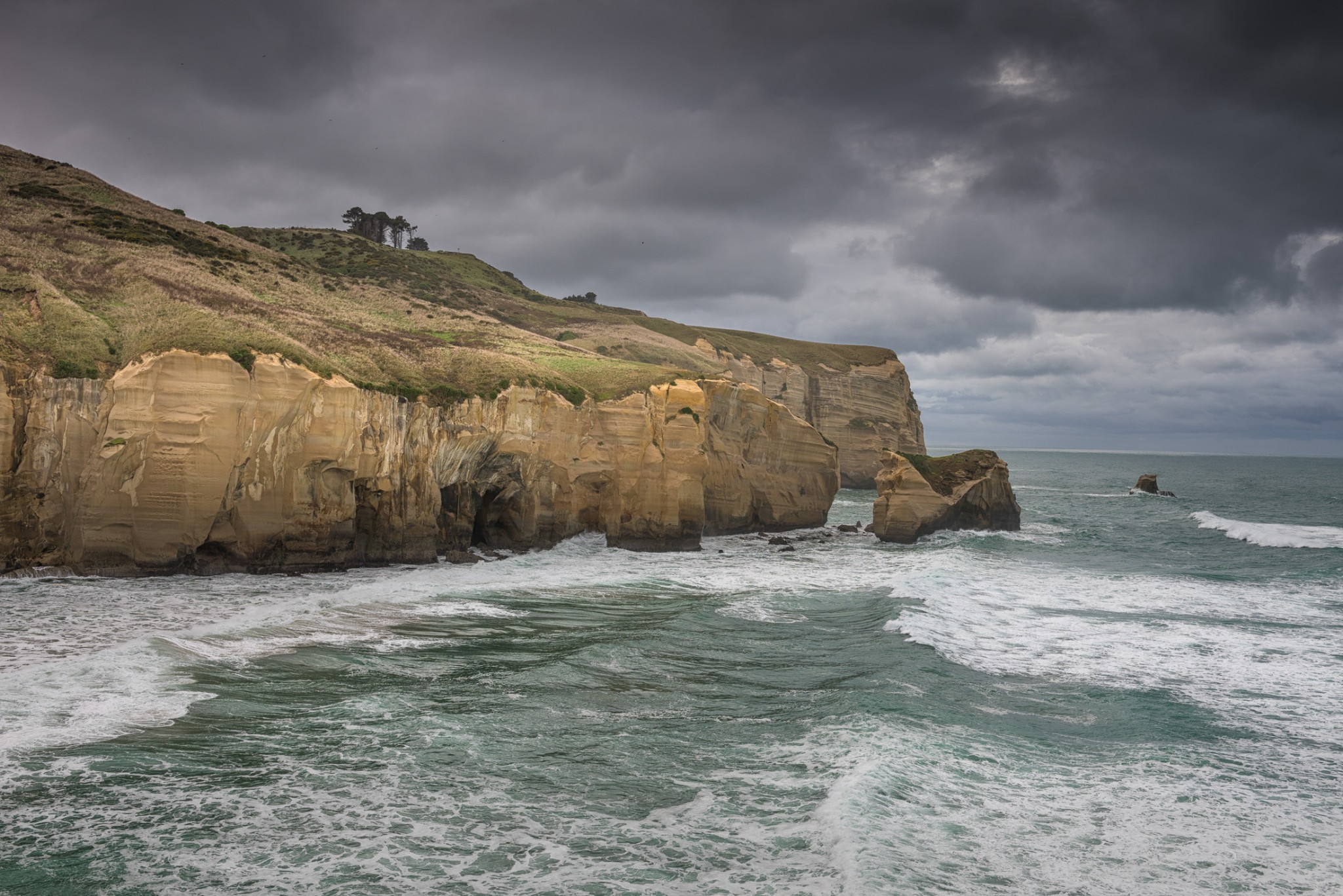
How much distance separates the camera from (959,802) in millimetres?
10352

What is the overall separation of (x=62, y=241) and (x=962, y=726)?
129ft

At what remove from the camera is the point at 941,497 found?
4153 centimetres

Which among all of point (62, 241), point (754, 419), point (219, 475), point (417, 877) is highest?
point (62, 241)

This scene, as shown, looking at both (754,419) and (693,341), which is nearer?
(754,419)

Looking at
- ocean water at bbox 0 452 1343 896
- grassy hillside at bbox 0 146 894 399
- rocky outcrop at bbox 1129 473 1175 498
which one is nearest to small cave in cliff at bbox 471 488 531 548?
grassy hillside at bbox 0 146 894 399

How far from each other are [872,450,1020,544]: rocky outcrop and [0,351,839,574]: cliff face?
1043 cm

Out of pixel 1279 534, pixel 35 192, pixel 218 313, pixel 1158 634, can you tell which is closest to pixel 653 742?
pixel 1158 634

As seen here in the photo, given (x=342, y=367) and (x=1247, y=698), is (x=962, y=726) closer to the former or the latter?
(x=1247, y=698)

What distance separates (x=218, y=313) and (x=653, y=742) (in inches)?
992

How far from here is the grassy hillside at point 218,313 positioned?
85.9 ft

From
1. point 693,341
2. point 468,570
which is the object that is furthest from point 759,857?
point 693,341

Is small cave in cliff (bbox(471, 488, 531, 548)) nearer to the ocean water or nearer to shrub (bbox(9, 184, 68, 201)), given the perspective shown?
the ocean water

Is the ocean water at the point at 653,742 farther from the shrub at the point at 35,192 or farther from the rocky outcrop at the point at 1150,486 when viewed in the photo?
the rocky outcrop at the point at 1150,486

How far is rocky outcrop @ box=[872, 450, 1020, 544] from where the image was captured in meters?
40.2
